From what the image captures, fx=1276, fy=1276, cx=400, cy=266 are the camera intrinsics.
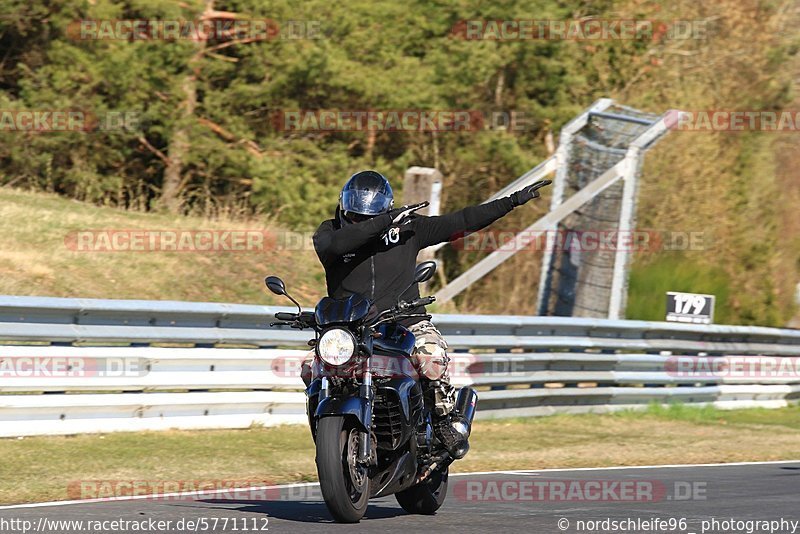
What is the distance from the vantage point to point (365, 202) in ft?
24.0

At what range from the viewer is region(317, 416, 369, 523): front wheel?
6.73 m

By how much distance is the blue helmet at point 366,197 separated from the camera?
24.0ft

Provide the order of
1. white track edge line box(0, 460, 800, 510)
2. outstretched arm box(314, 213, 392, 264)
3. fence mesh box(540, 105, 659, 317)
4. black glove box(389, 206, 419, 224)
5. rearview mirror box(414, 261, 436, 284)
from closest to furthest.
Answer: outstretched arm box(314, 213, 392, 264)
black glove box(389, 206, 419, 224)
rearview mirror box(414, 261, 436, 284)
white track edge line box(0, 460, 800, 510)
fence mesh box(540, 105, 659, 317)

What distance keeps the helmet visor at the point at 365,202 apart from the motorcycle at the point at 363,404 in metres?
0.45

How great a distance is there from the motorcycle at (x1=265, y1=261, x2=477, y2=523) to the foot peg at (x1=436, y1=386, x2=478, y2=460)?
0.33 ft

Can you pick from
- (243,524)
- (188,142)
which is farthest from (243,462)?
(188,142)

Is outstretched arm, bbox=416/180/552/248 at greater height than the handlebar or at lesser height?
greater
